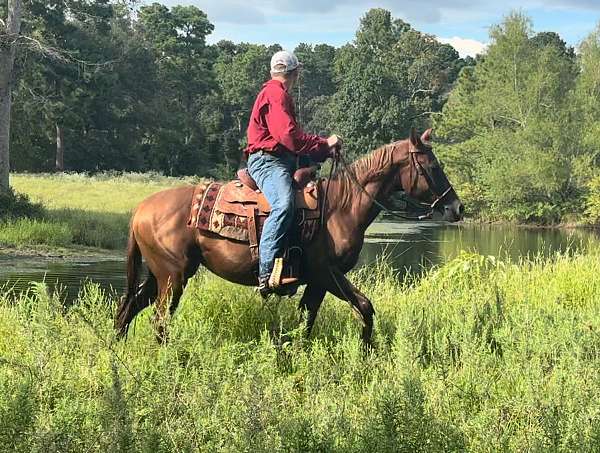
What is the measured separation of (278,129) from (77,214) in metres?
18.8

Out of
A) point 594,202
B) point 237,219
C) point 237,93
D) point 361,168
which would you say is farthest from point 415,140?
point 237,93

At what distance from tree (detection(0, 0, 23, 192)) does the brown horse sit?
16.2m

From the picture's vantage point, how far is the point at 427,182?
7.21 metres

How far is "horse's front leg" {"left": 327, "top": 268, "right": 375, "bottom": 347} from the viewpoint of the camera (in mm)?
6863

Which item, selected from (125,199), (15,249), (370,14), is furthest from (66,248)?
(370,14)

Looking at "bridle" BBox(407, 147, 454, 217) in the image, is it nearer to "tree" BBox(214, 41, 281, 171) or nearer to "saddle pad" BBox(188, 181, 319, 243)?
"saddle pad" BBox(188, 181, 319, 243)

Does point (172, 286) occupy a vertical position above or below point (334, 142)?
below

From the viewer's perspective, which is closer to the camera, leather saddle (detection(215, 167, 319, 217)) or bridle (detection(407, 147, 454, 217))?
leather saddle (detection(215, 167, 319, 217))

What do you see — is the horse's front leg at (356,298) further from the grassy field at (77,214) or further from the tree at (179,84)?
the tree at (179,84)

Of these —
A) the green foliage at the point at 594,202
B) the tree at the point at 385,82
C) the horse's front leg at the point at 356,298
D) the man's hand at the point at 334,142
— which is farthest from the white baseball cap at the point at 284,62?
the tree at the point at 385,82

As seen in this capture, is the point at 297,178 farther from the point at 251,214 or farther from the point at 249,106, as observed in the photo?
the point at 249,106

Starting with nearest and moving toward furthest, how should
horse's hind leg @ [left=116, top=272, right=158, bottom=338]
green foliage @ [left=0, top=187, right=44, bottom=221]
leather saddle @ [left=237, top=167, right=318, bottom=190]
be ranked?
A: 1. leather saddle @ [left=237, top=167, right=318, bottom=190]
2. horse's hind leg @ [left=116, top=272, right=158, bottom=338]
3. green foliage @ [left=0, top=187, right=44, bottom=221]

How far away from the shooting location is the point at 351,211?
23.2 feet

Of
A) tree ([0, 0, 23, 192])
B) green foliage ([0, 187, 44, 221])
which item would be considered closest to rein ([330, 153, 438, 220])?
green foliage ([0, 187, 44, 221])
